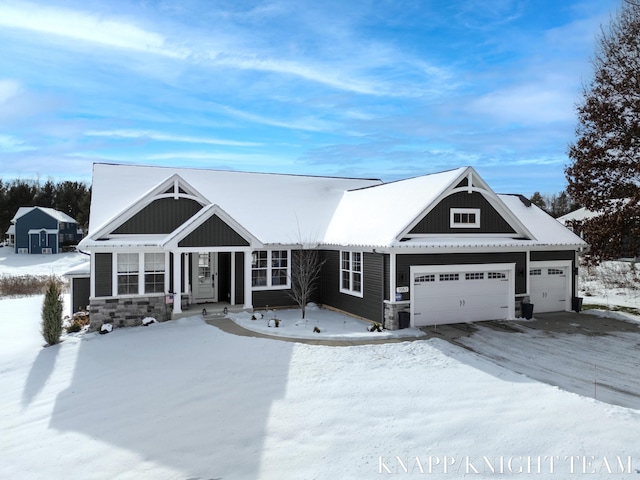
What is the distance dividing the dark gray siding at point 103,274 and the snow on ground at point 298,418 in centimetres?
351

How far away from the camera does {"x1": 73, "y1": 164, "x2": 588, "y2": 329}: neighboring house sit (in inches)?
649

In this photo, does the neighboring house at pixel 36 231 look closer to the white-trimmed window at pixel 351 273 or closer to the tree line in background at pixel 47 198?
the tree line in background at pixel 47 198

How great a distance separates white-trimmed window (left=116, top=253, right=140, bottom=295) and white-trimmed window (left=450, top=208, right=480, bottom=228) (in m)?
11.7

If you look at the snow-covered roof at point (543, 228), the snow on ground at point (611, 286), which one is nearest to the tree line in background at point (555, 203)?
the snow on ground at point (611, 286)

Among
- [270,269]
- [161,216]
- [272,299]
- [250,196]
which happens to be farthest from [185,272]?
[250,196]

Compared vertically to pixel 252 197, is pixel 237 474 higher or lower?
lower

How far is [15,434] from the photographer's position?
9172mm

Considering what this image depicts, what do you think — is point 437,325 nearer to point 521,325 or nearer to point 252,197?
point 521,325

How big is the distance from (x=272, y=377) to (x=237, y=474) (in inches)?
155

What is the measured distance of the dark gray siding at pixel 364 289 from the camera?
16.4 m

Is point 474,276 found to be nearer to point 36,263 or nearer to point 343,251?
point 343,251

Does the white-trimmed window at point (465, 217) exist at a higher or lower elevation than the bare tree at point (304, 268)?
higher

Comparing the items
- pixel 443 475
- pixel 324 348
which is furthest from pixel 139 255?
pixel 443 475

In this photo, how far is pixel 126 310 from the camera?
16859 mm
